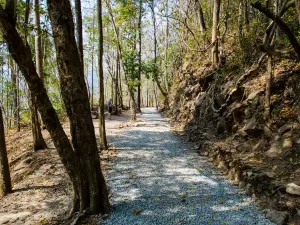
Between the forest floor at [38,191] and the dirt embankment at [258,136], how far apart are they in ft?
11.8

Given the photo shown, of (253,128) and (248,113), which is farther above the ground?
(248,113)

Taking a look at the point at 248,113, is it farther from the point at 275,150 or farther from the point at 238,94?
the point at 275,150

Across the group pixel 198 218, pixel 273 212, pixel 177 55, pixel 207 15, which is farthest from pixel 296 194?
pixel 177 55

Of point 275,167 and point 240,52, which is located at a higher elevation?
point 240,52

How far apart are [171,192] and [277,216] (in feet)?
6.73

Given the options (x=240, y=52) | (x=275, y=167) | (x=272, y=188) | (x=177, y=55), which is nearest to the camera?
(x=272, y=188)

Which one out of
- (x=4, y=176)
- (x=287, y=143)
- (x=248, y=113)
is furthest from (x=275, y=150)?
(x=4, y=176)

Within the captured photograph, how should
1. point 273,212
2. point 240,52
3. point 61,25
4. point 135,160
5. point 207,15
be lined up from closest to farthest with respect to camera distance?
1. point 61,25
2. point 273,212
3. point 135,160
4. point 240,52
5. point 207,15

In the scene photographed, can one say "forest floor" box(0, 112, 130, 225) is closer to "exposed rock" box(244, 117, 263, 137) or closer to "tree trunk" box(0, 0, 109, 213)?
"tree trunk" box(0, 0, 109, 213)

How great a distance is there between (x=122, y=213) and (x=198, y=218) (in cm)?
135

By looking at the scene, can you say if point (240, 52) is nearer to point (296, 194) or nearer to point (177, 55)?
point (296, 194)

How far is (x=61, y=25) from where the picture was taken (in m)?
3.41

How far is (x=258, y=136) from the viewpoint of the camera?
5.71 m

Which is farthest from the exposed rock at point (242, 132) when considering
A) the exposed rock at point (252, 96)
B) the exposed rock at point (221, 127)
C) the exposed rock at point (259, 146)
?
the exposed rock at point (221, 127)
